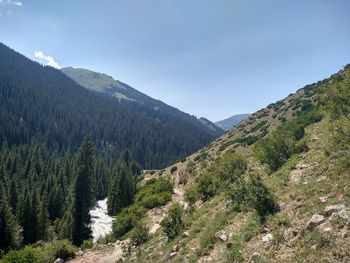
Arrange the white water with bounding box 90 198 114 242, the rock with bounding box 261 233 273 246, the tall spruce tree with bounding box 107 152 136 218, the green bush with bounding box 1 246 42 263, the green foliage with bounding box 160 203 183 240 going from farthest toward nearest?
the tall spruce tree with bounding box 107 152 136 218 → the white water with bounding box 90 198 114 242 → the green bush with bounding box 1 246 42 263 → the green foliage with bounding box 160 203 183 240 → the rock with bounding box 261 233 273 246

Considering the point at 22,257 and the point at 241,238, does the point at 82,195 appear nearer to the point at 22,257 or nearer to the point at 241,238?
the point at 22,257

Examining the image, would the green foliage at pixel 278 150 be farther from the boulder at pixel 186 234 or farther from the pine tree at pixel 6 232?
the pine tree at pixel 6 232

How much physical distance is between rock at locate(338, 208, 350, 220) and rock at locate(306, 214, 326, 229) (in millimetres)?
697

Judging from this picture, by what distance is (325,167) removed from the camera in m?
20.7

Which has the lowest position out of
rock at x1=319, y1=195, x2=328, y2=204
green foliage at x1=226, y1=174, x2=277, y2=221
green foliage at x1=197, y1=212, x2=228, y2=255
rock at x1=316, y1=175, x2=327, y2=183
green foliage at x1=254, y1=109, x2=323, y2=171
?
green foliage at x1=197, y1=212, x2=228, y2=255

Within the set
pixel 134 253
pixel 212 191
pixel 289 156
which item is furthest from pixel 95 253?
pixel 289 156

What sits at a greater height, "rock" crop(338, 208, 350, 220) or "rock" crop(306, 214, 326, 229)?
"rock" crop(338, 208, 350, 220)

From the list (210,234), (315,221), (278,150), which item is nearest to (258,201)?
(210,234)

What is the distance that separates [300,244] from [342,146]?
9.33 m

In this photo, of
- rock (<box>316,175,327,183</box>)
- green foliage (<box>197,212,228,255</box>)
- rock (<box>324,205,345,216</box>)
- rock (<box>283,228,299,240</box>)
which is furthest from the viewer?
rock (<box>316,175,327,183</box>)

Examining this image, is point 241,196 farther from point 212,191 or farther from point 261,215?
point 212,191

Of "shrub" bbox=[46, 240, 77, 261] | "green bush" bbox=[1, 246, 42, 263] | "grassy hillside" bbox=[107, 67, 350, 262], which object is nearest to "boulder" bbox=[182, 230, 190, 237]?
"grassy hillside" bbox=[107, 67, 350, 262]

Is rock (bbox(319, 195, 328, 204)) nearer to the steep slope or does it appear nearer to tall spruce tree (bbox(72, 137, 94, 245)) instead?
the steep slope

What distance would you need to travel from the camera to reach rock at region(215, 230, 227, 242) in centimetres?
1862
